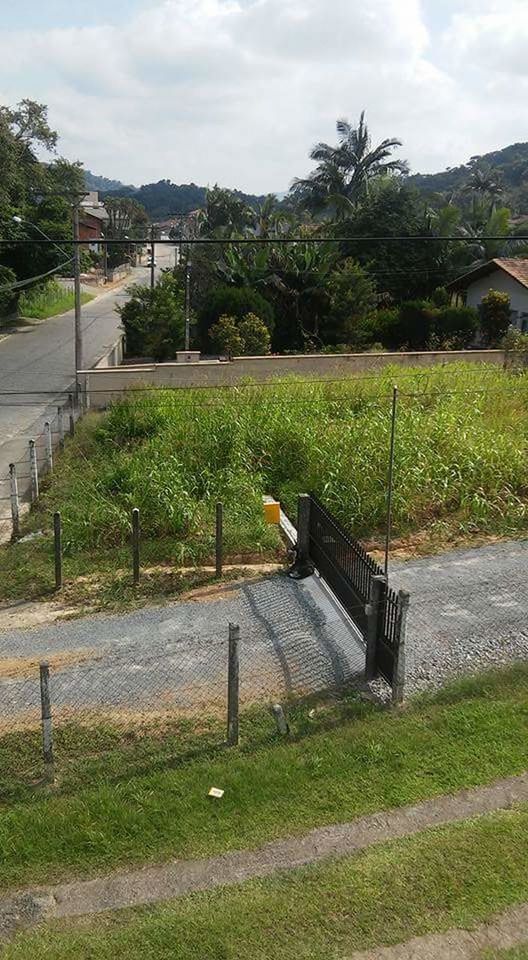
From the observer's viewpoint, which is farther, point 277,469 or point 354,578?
point 277,469

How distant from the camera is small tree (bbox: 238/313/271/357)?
2549cm

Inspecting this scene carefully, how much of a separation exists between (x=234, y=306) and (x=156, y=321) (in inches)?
120

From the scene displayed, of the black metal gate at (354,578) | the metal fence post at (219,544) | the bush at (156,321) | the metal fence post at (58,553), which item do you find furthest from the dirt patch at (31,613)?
the bush at (156,321)

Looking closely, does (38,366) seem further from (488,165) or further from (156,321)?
(488,165)

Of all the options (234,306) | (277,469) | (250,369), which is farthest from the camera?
(234,306)

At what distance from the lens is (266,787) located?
20.1ft

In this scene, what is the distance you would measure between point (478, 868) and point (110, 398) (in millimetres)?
17592

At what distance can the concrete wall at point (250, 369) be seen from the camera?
21438mm

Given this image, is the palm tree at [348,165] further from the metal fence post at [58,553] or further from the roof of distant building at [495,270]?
the metal fence post at [58,553]

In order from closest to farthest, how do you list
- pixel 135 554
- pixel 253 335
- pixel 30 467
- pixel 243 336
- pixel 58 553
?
pixel 58 553, pixel 135 554, pixel 30 467, pixel 253 335, pixel 243 336

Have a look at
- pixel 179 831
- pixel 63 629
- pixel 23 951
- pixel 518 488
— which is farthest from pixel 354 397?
pixel 23 951

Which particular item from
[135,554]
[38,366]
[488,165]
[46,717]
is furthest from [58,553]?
[488,165]

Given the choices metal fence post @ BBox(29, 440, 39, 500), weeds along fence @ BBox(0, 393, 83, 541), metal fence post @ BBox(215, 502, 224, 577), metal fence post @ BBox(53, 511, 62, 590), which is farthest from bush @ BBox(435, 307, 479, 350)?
metal fence post @ BBox(53, 511, 62, 590)

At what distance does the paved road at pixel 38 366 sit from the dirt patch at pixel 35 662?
20.3ft
